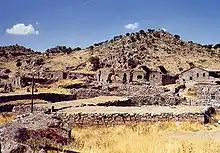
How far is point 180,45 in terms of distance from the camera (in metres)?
104

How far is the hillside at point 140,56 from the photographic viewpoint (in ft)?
263

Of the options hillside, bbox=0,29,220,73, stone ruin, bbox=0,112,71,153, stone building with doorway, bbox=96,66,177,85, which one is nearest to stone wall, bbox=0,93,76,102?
stone building with doorway, bbox=96,66,177,85

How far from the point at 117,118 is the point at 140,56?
66232mm

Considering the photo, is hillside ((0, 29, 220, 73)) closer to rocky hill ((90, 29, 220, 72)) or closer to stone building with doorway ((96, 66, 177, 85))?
rocky hill ((90, 29, 220, 72))

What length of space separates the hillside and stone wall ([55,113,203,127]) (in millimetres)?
51730

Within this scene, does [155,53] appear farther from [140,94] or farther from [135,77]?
[140,94]

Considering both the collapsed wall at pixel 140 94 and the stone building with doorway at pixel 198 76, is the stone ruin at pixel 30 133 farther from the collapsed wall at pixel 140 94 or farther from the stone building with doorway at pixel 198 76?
the stone building with doorway at pixel 198 76

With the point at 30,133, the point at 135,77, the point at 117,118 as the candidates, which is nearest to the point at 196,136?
the point at 117,118

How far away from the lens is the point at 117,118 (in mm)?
20000

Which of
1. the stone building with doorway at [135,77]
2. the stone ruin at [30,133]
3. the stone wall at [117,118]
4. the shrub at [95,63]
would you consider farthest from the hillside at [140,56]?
the stone ruin at [30,133]

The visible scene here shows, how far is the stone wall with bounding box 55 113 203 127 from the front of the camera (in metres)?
19.9

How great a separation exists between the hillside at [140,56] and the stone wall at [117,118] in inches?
2037

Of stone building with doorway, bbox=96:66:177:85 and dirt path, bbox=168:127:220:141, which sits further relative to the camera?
stone building with doorway, bbox=96:66:177:85

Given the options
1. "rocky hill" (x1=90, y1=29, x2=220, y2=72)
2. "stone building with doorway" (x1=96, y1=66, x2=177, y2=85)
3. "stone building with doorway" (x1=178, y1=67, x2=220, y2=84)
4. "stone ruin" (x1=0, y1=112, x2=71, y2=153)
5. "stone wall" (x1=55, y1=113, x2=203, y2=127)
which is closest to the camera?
"stone ruin" (x1=0, y1=112, x2=71, y2=153)
